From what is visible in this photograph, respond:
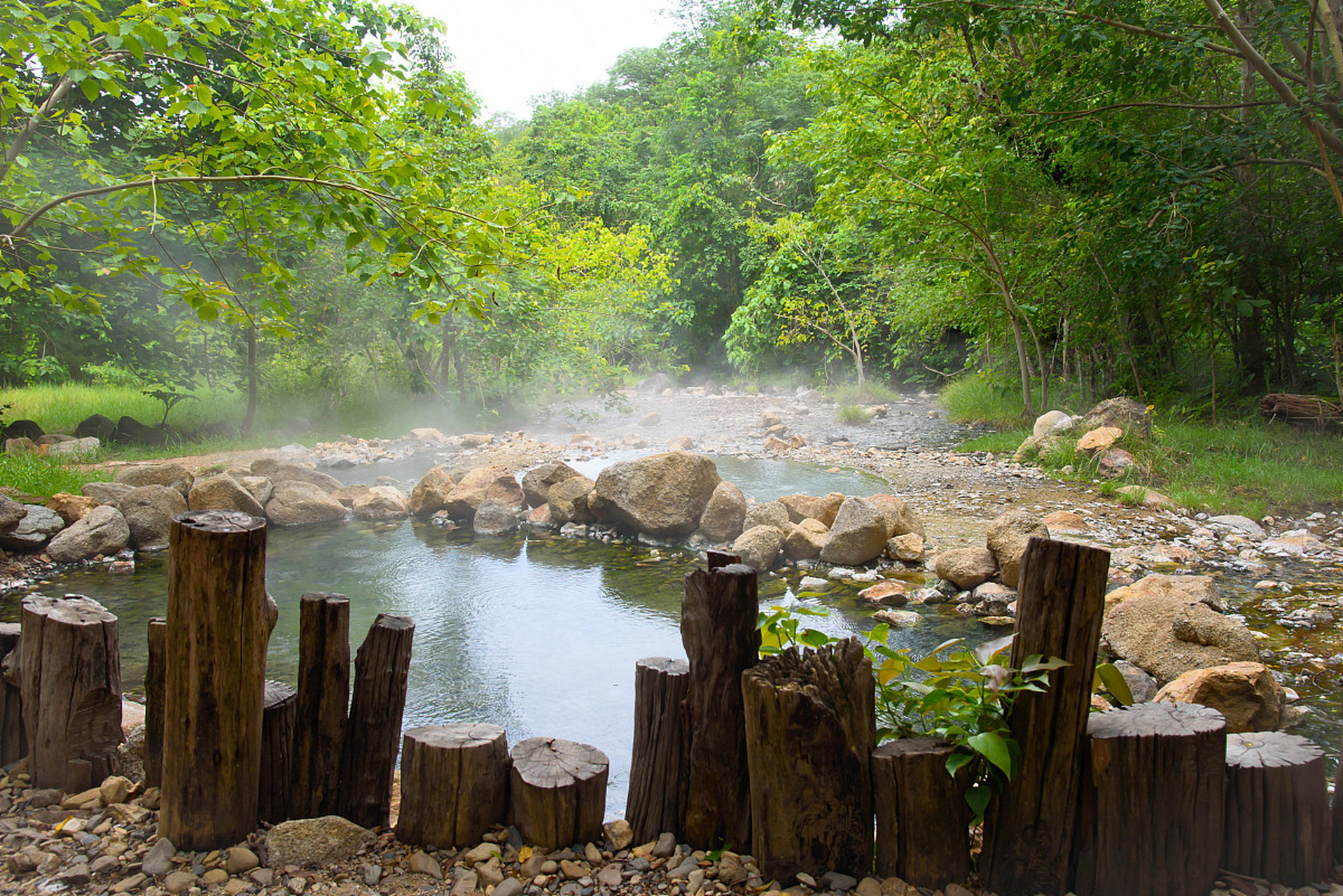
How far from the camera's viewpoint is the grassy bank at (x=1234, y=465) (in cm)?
716

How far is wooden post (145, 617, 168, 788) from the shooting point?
2357mm

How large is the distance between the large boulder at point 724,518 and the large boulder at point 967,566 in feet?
6.48

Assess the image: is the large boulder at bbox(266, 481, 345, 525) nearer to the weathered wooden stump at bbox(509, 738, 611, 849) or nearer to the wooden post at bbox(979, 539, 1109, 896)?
the weathered wooden stump at bbox(509, 738, 611, 849)

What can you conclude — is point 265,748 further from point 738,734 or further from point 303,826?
point 738,734

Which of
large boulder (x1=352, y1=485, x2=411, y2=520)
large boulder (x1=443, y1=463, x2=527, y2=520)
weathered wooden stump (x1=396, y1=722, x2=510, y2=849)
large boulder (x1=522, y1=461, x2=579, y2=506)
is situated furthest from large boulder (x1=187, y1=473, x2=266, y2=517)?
weathered wooden stump (x1=396, y1=722, x2=510, y2=849)

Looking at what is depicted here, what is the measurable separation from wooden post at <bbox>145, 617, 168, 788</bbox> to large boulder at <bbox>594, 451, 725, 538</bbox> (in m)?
5.05

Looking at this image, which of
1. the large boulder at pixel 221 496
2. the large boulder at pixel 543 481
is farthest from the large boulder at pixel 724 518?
the large boulder at pixel 221 496

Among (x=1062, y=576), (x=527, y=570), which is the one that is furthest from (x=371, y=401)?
(x=1062, y=576)

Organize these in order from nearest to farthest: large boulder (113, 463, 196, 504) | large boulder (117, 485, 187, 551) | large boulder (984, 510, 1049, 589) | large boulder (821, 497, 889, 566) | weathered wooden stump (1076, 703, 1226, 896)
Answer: weathered wooden stump (1076, 703, 1226, 896)
large boulder (984, 510, 1049, 589)
large boulder (821, 497, 889, 566)
large boulder (117, 485, 187, 551)
large boulder (113, 463, 196, 504)

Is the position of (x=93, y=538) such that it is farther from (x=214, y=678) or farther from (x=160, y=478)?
(x=214, y=678)

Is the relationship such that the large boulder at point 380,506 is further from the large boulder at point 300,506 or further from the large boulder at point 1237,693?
the large boulder at point 1237,693

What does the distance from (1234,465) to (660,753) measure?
822 centimetres

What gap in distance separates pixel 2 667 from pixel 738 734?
2.44 metres

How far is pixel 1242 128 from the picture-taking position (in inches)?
311
